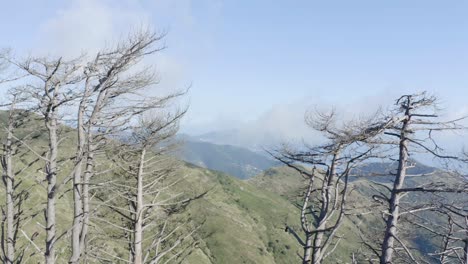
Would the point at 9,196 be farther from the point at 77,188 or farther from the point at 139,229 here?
the point at 77,188

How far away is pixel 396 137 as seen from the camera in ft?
33.8

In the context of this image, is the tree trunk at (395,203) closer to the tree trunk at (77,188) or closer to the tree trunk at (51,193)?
the tree trunk at (77,188)

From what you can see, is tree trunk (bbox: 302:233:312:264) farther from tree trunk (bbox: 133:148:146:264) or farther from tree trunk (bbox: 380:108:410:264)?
tree trunk (bbox: 133:148:146:264)

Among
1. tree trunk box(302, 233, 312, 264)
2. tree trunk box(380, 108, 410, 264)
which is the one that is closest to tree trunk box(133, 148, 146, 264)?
tree trunk box(302, 233, 312, 264)

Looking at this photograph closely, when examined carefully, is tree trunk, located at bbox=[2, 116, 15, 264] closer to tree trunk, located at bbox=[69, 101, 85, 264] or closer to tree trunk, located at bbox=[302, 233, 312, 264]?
tree trunk, located at bbox=[69, 101, 85, 264]

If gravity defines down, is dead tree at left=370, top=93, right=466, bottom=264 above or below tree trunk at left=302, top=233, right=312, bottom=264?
above

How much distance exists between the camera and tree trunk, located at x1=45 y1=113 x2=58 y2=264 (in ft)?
33.4

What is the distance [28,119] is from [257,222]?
156 m

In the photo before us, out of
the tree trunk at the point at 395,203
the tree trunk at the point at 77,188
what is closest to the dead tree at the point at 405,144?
the tree trunk at the point at 395,203

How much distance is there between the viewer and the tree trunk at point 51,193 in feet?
33.4

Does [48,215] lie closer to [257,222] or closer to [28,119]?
[28,119]

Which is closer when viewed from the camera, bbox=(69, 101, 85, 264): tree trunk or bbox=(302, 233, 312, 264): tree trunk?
bbox=(302, 233, 312, 264): tree trunk

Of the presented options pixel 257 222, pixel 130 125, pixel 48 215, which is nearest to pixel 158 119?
pixel 130 125

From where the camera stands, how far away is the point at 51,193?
10.3m
